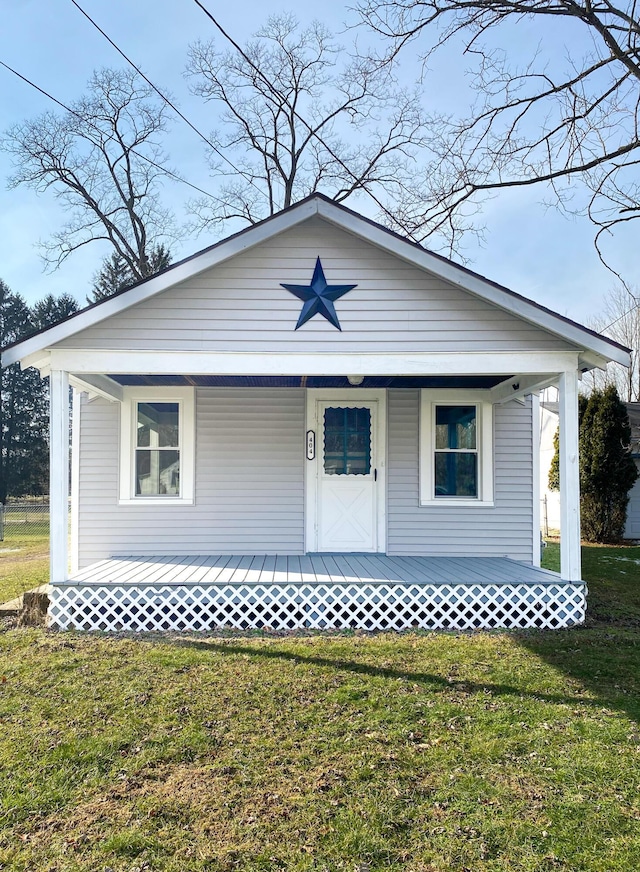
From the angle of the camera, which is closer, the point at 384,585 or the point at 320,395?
the point at 384,585

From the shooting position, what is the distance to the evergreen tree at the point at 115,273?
2878cm

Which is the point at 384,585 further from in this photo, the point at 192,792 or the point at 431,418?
the point at 192,792

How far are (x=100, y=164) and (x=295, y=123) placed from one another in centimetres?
838

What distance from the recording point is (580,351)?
6.07m

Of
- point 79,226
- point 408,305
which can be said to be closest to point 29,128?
point 79,226

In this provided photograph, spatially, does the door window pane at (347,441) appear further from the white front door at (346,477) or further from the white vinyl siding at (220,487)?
the white vinyl siding at (220,487)

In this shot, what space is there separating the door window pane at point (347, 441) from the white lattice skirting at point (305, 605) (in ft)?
6.78

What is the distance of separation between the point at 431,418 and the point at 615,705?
4402 millimetres

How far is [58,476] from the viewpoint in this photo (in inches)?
231

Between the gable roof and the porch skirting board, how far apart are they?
260 cm

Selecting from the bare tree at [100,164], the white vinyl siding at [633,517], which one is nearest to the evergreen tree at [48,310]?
the bare tree at [100,164]

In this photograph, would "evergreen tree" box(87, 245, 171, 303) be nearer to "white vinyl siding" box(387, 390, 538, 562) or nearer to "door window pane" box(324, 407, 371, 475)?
"door window pane" box(324, 407, 371, 475)

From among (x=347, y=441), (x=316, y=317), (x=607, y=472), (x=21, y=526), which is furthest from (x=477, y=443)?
(x=21, y=526)

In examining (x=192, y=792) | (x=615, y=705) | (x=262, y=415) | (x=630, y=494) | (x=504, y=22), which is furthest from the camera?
(x=630, y=494)
